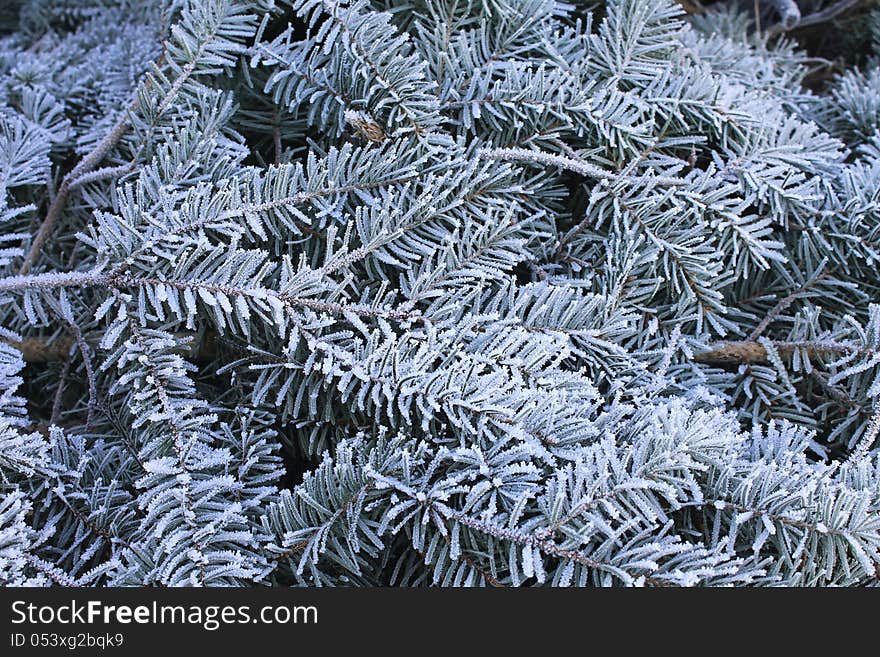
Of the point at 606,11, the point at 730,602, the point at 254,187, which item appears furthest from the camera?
the point at 606,11

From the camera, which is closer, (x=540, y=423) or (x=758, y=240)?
(x=540, y=423)

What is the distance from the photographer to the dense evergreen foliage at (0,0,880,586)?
0.49 metres

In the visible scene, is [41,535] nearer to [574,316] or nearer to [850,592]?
[574,316]

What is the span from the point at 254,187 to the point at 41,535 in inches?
10.8

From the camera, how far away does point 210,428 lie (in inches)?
22.1

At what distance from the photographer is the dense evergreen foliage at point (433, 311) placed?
493mm

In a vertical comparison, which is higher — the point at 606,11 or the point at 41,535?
the point at 606,11

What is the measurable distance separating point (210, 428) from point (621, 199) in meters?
0.36

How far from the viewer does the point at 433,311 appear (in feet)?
1.80

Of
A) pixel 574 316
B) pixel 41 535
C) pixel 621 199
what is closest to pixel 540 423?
pixel 574 316

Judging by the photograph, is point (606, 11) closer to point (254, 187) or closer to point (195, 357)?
point (254, 187)

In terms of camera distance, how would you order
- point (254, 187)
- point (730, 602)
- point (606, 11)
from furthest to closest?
point (606, 11) → point (254, 187) → point (730, 602)

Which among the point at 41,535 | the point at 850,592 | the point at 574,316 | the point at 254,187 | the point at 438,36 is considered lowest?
the point at 850,592

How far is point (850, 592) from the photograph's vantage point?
1.60 ft
